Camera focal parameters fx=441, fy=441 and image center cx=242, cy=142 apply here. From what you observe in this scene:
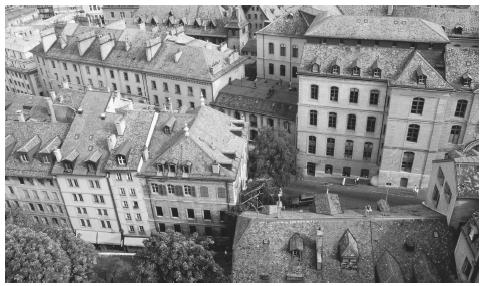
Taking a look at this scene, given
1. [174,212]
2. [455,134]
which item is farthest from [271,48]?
[174,212]

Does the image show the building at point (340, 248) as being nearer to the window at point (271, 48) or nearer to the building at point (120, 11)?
the window at point (271, 48)

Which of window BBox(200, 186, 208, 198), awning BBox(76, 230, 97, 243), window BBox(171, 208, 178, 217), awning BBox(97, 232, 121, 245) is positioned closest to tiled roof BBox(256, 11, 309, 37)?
window BBox(200, 186, 208, 198)

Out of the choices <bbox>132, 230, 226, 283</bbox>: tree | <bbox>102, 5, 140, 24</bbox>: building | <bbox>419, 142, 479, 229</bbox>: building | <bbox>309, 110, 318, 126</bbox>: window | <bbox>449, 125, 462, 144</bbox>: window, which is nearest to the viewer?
<bbox>419, 142, 479, 229</bbox>: building

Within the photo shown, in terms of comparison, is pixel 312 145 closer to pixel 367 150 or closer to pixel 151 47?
pixel 367 150

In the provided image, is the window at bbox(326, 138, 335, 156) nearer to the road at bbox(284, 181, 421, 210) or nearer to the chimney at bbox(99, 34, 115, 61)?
the road at bbox(284, 181, 421, 210)

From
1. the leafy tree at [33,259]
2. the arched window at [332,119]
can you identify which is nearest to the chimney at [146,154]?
the leafy tree at [33,259]

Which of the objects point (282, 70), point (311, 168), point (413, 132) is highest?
point (413, 132)
